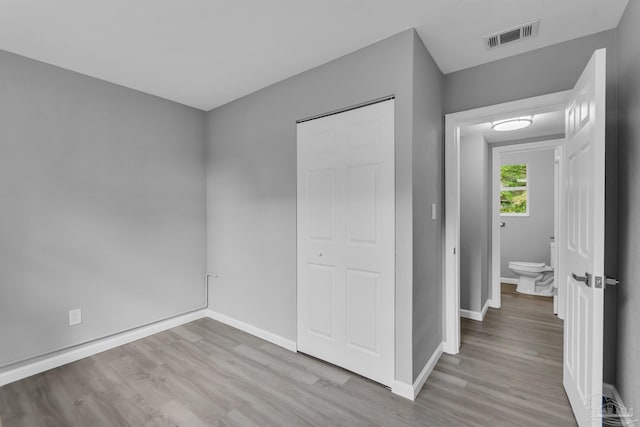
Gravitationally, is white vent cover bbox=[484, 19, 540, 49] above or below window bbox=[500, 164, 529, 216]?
above

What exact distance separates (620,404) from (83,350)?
4008 millimetres

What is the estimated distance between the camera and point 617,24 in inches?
75.5

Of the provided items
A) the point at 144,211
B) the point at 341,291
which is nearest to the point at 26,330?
the point at 144,211

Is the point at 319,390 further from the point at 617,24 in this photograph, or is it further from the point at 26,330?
the point at 617,24

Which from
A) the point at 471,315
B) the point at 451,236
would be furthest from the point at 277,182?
the point at 471,315

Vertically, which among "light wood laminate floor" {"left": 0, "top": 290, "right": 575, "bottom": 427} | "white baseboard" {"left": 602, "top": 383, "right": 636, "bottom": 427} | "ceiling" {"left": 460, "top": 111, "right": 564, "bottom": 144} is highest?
"ceiling" {"left": 460, "top": 111, "right": 564, "bottom": 144}

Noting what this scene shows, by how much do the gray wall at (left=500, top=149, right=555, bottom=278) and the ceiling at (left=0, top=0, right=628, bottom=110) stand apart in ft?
12.4

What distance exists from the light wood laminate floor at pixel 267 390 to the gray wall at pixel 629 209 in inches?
17.9

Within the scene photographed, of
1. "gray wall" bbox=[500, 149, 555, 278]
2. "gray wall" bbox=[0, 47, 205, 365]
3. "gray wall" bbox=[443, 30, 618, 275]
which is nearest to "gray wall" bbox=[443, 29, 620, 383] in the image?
"gray wall" bbox=[443, 30, 618, 275]

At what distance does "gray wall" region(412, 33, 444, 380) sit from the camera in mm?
2074

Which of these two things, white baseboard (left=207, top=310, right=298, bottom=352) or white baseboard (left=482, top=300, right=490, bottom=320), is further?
white baseboard (left=482, top=300, right=490, bottom=320)

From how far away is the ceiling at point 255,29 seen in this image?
70.6 inches

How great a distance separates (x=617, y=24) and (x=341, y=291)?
261 centimetres

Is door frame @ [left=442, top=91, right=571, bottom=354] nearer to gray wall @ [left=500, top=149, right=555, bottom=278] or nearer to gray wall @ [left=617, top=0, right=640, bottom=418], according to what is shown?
gray wall @ [left=617, top=0, right=640, bottom=418]
